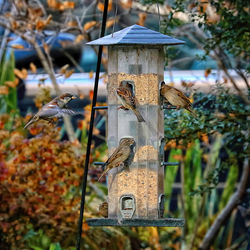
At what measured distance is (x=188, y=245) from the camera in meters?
8.24

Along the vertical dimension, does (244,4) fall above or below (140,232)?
above

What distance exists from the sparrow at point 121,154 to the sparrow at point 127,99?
6.7 inches

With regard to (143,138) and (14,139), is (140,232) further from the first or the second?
(143,138)

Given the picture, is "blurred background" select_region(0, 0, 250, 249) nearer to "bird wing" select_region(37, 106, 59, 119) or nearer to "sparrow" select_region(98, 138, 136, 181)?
"bird wing" select_region(37, 106, 59, 119)

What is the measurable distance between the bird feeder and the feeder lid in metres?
0.02

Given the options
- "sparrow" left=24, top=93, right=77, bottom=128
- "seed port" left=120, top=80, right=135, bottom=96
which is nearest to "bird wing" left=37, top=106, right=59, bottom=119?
"sparrow" left=24, top=93, right=77, bottom=128

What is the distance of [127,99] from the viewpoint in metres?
4.15

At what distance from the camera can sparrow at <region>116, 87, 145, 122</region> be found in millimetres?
4157

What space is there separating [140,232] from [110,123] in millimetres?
3522

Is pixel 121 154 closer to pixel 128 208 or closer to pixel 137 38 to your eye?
pixel 128 208

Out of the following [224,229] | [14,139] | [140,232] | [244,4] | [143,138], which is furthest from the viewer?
[224,229]

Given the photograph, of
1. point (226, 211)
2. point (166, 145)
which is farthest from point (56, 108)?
point (226, 211)

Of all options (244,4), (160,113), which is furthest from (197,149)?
(160,113)

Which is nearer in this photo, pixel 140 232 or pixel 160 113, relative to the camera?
pixel 160 113
